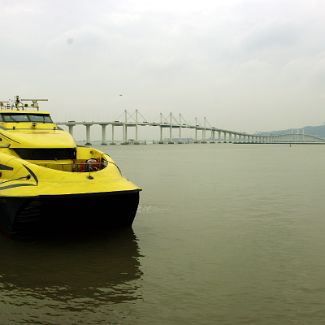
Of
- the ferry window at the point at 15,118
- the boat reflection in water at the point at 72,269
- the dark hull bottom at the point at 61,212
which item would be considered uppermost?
the ferry window at the point at 15,118

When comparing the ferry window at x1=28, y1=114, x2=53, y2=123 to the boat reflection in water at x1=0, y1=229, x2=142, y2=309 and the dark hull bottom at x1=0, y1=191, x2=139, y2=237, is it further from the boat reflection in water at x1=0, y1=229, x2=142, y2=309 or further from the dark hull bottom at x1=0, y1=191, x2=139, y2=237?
the boat reflection in water at x1=0, y1=229, x2=142, y2=309

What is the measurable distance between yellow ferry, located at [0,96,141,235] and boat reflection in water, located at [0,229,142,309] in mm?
380

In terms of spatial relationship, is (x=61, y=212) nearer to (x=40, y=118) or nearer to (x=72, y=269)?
(x=72, y=269)

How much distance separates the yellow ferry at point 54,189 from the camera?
9102 mm

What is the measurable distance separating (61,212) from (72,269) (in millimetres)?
1550

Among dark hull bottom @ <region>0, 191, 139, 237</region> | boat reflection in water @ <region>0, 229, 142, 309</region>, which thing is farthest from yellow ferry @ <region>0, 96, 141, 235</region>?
boat reflection in water @ <region>0, 229, 142, 309</region>

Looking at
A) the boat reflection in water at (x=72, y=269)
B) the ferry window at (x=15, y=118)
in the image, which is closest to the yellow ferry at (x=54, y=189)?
the boat reflection in water at (x=72, y=269)

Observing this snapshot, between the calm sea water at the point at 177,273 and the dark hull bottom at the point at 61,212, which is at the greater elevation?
the dark hull bottom at the point at 61,212

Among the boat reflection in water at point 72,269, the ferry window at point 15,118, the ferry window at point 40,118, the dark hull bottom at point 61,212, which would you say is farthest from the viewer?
the ferry window at point 40,118

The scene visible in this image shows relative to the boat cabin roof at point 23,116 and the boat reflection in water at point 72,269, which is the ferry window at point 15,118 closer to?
the boat cabin roof at point 23,116

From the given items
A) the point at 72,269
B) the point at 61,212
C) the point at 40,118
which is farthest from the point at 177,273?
the point at 40,118

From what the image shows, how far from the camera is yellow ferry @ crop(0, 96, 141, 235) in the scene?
9102 mm

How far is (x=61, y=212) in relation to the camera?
9203 mm

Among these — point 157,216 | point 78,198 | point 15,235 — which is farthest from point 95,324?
point 157,216
